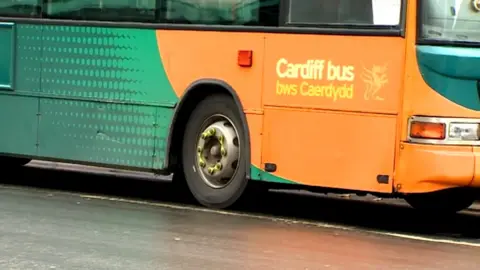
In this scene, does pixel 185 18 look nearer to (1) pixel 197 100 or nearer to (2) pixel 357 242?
(1) pixel 197 100

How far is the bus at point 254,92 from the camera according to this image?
1002 centimetres

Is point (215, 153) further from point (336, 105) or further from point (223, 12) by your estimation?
point (336, 105)

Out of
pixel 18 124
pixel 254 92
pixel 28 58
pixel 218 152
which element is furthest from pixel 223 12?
pixel 18 124

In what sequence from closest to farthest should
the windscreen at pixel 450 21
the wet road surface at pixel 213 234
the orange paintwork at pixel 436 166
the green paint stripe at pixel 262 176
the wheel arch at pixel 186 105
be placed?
1. the wet road surface at pixel 213 234
2. the orange paintwork at pixel 436 166
3. the windscreen at pixel 450 21
4. the green paint stripe at pixel 262 176
5. the wheel arch at pixel 186 105

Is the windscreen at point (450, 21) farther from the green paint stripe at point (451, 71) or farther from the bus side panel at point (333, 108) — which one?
the bus side panel at point (333, 108)

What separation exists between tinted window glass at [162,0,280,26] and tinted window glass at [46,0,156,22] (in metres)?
0.25

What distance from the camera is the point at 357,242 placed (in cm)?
959

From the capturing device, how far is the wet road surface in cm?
838

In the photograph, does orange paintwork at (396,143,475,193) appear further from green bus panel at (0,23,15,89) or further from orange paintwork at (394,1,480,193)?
green bus panel at (0,23,15,89)

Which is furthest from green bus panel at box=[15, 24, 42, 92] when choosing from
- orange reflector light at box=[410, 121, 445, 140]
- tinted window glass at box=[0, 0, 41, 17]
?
orange reflector light at box=[410, 121, 445, 140]

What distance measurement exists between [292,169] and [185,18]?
1958mm

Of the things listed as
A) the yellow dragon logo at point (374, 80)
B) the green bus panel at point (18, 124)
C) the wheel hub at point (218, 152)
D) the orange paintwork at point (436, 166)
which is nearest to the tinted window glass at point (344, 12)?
the yellow dragon logo at point (374, 80)

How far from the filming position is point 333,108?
10570 millimetres

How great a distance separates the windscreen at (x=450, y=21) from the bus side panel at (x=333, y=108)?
303 millimetres
